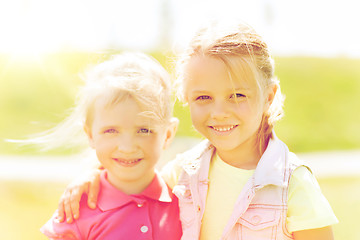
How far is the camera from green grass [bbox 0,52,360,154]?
10898mm

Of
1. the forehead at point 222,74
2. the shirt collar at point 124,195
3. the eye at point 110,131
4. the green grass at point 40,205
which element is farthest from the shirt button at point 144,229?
the green grass at point 40,205

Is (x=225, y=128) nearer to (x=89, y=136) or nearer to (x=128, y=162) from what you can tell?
(x=128, y=162)

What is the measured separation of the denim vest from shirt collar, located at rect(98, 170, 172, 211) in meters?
0.20

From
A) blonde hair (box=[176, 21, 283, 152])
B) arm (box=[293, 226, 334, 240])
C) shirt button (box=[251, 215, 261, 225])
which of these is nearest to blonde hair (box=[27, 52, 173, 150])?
blonde hair (box=[176, 21, 283, 152])

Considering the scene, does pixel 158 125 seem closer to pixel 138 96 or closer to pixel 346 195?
pixel 138 96

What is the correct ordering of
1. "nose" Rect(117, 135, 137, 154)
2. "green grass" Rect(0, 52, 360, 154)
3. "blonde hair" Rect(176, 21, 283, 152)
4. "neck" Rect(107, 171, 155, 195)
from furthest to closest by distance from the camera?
"green grass" Rect(0, 52, 360, 154), "neck" Rect(107, 171, 155, 195), "nose" Rect(117, 135, 137, 154), "blonde hair" Rect(176, 21, 283, 152)

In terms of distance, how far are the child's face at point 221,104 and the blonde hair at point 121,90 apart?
0.28 meters

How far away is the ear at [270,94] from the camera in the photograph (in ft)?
7.20

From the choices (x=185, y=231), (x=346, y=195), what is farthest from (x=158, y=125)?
(x=346, y=195)

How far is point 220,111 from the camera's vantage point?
6.81ft

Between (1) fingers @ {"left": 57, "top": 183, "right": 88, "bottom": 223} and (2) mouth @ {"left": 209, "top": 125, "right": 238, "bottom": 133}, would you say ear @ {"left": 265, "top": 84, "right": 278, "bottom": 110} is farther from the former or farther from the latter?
(1) fingers @ {"left": 57, "top": 183, "right": 88, "bottom": 223}

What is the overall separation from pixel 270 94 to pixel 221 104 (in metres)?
0.29

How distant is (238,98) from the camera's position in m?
2.08

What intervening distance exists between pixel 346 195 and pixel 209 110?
5225 millimetres
